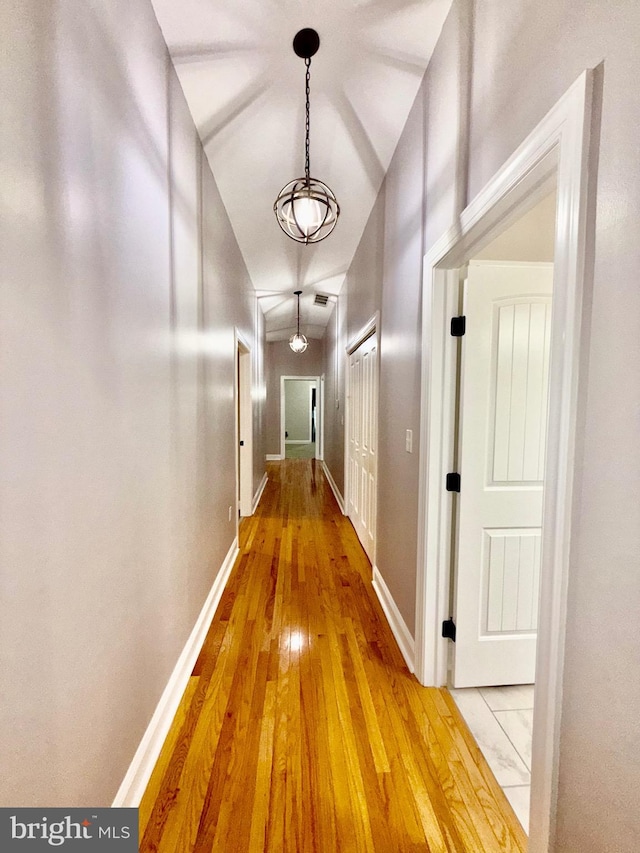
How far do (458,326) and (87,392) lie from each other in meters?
1.48

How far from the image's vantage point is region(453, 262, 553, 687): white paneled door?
1.65 meters

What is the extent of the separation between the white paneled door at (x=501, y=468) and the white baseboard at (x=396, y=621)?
0.24 meters

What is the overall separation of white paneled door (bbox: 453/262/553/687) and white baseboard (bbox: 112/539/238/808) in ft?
4.27

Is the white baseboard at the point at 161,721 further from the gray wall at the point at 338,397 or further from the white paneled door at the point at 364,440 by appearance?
the gray wall at the point at 338,397

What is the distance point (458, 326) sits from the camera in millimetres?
1651

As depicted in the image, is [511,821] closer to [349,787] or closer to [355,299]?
[349,787]

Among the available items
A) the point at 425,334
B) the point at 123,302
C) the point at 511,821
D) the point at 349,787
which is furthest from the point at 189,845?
the point at 425,334

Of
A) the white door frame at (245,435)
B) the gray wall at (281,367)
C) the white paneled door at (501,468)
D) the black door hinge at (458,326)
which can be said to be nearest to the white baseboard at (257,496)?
the white door frame at (245,435)

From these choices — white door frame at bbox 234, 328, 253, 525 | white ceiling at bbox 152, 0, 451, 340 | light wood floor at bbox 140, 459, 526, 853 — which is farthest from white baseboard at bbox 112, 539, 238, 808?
white ceiling at bbox 152, 0, 451, 340

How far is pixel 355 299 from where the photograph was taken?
375 cm

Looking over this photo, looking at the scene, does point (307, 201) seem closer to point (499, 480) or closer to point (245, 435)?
point (499, 480)

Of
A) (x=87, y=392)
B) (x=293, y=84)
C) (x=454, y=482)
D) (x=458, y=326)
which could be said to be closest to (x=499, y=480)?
(x=454, y=482)

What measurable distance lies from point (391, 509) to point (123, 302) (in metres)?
1.89

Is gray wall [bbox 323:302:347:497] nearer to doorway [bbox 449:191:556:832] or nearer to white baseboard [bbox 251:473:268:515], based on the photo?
white baseboard [bbox 251:473:268:515]
